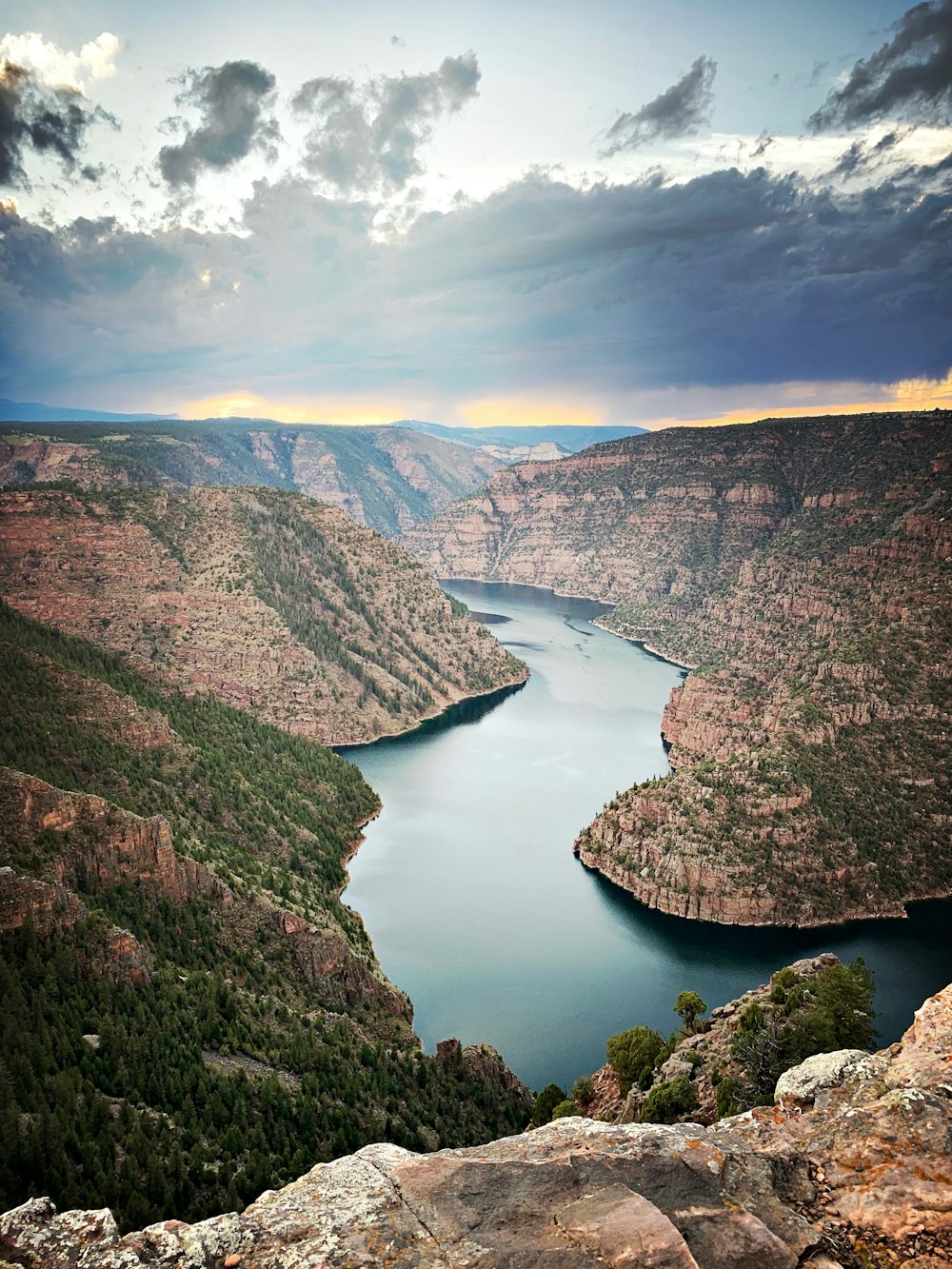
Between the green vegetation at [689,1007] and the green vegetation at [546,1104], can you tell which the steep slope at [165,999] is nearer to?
the green vegetation at [546,1104]

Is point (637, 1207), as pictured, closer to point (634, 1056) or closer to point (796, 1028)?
point (796, 1028)

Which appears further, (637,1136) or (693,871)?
(693,871)

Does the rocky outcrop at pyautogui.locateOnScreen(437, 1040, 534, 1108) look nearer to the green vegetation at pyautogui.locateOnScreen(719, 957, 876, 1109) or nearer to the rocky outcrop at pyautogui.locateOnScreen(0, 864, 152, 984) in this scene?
the rocky outcrop at pyautogui.locateOnScreen(0, 864, 152, 984)

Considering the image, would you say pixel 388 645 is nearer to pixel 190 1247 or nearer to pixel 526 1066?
pixel 526 1066

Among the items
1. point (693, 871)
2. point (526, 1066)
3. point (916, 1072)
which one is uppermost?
point (916, 1072)

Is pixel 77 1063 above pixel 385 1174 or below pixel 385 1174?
below

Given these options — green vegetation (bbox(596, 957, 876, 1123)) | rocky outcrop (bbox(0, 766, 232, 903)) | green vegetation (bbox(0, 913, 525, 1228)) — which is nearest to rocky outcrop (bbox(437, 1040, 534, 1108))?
green vegetation (bbox(0, 913, 525, 1228))

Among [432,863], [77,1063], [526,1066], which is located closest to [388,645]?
[432,863]
